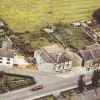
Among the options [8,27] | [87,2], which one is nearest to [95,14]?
[87,2]

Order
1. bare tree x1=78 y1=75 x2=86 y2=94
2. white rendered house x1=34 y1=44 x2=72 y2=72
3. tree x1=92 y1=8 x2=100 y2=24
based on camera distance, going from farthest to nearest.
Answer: tree x1=92 y1=8 x2=100 y2=24, white rendered house x1=34 y1=44 x2=72 y2=72, bare tree x1=78 y1=75 x2=86 y2=94

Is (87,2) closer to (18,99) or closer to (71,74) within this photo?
(71,74)

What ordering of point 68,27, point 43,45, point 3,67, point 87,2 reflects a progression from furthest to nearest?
point 87,2 → point 68,27 → point 43,45 → point 3,67

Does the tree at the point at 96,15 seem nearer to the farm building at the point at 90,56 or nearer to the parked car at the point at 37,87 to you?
the farm building at the point at 90,56

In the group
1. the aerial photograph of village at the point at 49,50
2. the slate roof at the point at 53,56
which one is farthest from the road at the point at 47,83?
the slate roof at the point at 53,56

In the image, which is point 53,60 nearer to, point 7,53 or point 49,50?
point 49,50

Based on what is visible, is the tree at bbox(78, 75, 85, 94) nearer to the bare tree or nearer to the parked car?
the bare tree

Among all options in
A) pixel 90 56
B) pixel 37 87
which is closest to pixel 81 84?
pixel 90 56

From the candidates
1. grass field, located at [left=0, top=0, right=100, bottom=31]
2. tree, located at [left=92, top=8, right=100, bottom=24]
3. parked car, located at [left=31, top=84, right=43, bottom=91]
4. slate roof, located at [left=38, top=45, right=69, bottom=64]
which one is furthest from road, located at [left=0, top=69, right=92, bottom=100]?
tree, located at [left=92, top=8, right=100, bottom=24]
